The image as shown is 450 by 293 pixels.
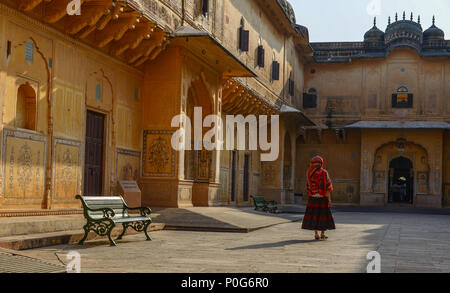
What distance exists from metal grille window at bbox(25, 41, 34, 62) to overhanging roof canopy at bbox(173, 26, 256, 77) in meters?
4.19

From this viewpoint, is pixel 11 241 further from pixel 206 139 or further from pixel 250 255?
pixel 206 139

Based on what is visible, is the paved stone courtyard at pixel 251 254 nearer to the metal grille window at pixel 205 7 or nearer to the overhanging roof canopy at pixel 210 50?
the overhanging roof canopy at pixel 210 50

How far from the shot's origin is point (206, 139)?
1731 centimetres

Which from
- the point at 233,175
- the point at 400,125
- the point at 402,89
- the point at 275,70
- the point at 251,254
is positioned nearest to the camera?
the point at 251,254

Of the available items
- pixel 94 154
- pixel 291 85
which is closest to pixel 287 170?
pixel 291 85

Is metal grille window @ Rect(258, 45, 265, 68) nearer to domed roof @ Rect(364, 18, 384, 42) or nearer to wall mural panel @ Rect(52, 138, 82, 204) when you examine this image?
wall mural panel @ Rect(52, 138, 82, 204)

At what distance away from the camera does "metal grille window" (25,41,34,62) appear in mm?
10328

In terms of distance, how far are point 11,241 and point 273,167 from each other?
65.2 ft

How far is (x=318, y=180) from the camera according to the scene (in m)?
10.6

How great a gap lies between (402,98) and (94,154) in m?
22.0

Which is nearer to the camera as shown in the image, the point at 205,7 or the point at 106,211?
the point at 106,211

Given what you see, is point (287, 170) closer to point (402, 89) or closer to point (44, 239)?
point (402, 89)

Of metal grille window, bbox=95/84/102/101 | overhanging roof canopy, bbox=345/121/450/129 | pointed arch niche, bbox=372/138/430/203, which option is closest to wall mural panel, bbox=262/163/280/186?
overhanging roof canopy, bbox=345/121/450/129
